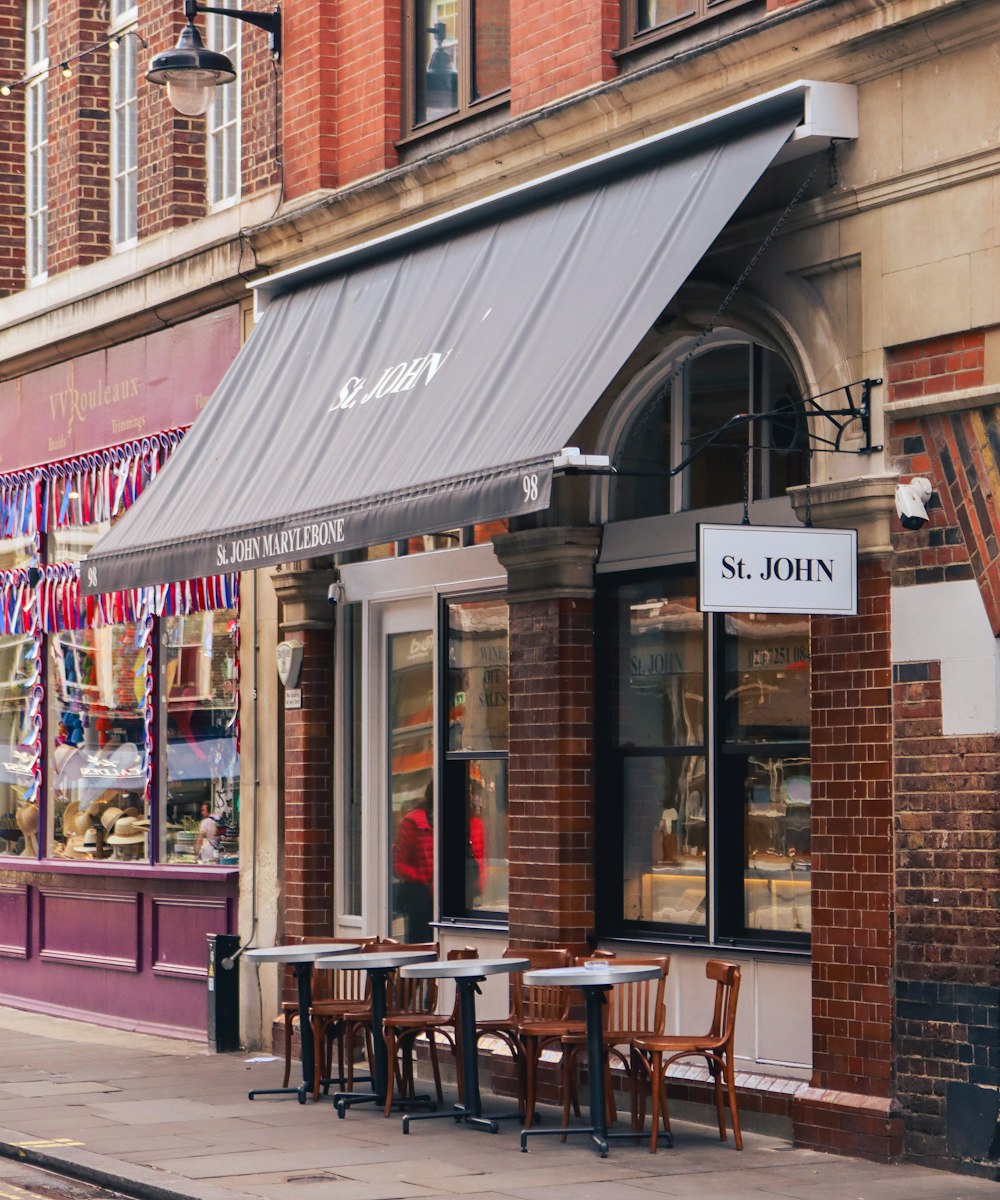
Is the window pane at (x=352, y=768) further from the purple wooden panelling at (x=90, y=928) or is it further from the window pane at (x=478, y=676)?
the purple wooden panelling at (x=90, y=928)

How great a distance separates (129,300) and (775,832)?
8022 millimetres

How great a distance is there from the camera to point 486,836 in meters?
13.5

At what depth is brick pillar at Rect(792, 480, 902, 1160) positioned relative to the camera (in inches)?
394

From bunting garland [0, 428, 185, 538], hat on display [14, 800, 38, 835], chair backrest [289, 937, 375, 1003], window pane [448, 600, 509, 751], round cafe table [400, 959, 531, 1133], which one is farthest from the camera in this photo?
hat on display [14, 800, 38, 835]

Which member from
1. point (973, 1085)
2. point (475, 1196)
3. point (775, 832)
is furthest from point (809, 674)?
point (475, 1196)

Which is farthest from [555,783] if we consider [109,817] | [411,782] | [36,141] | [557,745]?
[36,141]

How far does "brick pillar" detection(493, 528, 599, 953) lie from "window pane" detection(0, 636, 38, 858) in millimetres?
7528

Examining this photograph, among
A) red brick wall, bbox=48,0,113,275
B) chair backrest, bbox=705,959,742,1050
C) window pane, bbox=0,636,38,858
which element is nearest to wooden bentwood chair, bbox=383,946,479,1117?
chair backrest, bbox=705,959,742,1050

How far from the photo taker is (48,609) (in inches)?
721

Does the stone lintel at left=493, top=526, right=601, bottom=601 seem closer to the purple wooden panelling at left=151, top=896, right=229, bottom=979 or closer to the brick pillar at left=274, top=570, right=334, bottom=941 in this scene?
the brick pillar at left=274, top=570, right=334, bottom=941

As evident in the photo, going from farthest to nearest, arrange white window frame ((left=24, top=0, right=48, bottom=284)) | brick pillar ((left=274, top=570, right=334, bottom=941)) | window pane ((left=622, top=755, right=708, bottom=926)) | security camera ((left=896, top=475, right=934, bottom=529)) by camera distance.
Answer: white window frame ((left=24, top=0, right=48, bottom=284)), brick pillar ((left=274, top=570, right=334, bottom=941)), window pane ((left=622, top=755, right=708, bottom=926)), security camera ((left=896, top=475, right=934, bottom=529))

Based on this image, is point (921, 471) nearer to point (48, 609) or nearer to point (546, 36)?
point (546, 36)

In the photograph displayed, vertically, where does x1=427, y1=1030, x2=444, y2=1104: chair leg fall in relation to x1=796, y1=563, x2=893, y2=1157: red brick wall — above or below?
below

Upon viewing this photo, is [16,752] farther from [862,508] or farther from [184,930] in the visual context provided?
[862,508]
